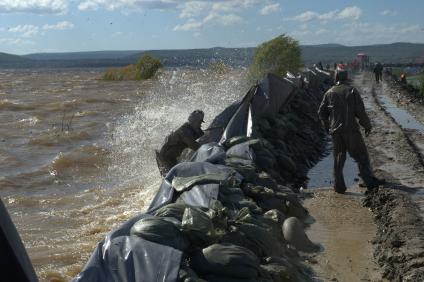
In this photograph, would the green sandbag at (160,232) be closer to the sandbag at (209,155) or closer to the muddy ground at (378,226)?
the muddy ground at (378,226)

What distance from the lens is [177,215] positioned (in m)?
4.75

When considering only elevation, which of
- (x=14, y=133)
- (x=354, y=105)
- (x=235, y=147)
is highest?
(x=354, y=105)

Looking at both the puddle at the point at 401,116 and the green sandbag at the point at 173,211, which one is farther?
the puddle at the point at 401,116

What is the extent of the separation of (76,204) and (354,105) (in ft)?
15.6

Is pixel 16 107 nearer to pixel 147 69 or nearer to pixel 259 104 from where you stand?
pixel 259 104

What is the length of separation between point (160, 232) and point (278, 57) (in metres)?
20.6

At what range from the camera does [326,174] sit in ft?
35.3

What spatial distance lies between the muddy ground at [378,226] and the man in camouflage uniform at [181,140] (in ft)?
5.85

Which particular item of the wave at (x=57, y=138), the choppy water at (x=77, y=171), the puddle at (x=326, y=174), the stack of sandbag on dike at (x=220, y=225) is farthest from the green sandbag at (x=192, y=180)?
the wave at (x=57, y=138)

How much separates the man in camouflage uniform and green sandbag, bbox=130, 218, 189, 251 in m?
3.52

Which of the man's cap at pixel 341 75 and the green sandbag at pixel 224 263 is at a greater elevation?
the man's cap at pixel 341 75

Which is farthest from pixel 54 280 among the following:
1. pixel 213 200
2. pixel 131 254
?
pixel 131 254

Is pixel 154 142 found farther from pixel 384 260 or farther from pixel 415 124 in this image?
pixel 384 260

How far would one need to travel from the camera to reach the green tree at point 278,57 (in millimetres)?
23203
